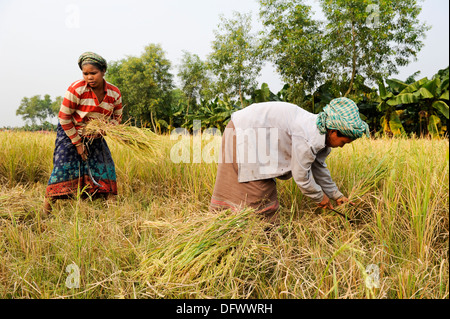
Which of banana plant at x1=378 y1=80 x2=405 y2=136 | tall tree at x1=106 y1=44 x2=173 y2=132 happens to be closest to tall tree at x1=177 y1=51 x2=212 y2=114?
tall tree at x1=106 y1=44 x2=173 y2=132

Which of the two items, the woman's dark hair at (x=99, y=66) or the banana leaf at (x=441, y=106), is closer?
the woman's dark hair at (x=99, y=66)

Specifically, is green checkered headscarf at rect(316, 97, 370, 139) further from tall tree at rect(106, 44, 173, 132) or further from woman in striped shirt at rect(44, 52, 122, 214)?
tall tree at rect(106, 44, 173, 132)

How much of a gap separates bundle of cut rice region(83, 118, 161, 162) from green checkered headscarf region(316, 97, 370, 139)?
1.31 metres

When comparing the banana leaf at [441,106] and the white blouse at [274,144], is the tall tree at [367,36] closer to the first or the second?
the banana leaf at [441,106]

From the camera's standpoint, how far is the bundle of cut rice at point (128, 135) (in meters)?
2.34

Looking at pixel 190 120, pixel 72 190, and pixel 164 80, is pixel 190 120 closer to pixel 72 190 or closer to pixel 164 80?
pixel 164 80

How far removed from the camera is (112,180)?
263cm

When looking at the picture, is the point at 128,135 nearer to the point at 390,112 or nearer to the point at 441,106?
the point at 441,106

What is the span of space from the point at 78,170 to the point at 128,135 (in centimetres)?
58

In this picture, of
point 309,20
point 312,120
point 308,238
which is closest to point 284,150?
point 312,120

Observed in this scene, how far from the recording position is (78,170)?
8.30ft

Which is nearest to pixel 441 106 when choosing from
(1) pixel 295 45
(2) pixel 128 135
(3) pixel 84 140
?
(1) pixel 295 45

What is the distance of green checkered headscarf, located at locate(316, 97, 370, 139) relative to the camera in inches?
61.7

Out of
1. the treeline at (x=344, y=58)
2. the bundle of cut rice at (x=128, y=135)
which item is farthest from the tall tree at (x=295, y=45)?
the bundle of cut rice at (x=128, y=135)
